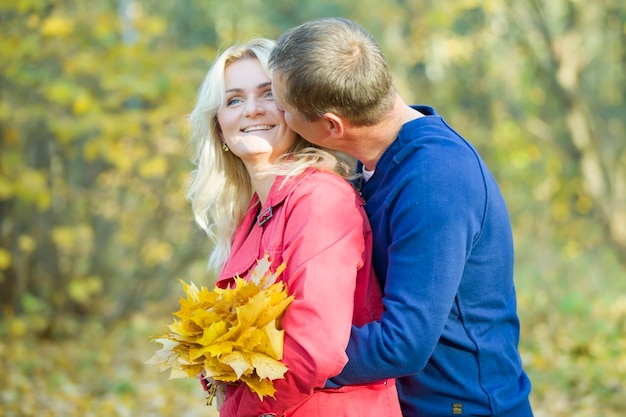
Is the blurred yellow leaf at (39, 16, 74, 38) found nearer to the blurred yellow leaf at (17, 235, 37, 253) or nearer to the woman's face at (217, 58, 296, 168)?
the blurred yellow leaf at (17, 235, 37, 253)

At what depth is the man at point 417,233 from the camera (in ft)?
7.07

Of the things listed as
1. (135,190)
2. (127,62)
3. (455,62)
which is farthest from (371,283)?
(455,62)

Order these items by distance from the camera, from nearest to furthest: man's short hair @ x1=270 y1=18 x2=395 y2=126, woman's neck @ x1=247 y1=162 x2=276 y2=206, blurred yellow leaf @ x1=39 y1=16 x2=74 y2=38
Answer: man's short hair @ x1=270 y1=18 x2=395 y2=126 → woman's neck @ x1=247 y1=162 x2=276 y2=206 → blurred yellow leaf @ x1=39 y1=16 x2=74 y2=38

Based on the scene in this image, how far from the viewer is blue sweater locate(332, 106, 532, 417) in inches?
84.7

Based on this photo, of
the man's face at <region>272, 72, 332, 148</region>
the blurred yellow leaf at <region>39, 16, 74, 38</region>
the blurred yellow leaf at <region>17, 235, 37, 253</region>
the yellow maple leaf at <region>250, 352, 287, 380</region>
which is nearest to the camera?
the yellow maple leaf at <region>250, 352, 287, 380</region>

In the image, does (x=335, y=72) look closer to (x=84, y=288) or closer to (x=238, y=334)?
(x=238, y=334)

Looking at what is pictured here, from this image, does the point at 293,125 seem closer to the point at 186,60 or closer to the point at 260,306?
the point at 260,306

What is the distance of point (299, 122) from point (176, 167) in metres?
7.74

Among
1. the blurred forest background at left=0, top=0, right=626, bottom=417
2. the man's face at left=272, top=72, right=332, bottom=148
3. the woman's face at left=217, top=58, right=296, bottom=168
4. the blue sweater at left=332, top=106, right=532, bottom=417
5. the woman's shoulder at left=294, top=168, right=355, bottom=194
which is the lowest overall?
the blue sweater at left=332, top=106, right=532, bottom=417

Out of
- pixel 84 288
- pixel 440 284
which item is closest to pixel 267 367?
pixel 440 284

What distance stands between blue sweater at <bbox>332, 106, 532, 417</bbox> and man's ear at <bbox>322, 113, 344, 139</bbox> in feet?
0.49

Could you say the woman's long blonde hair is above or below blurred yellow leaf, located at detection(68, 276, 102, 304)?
below

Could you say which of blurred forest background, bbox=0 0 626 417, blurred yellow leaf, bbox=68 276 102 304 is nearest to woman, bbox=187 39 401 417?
blurred forest background, bbox=0 0 626 417

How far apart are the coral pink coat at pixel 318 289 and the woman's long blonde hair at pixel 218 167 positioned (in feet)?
1.77
